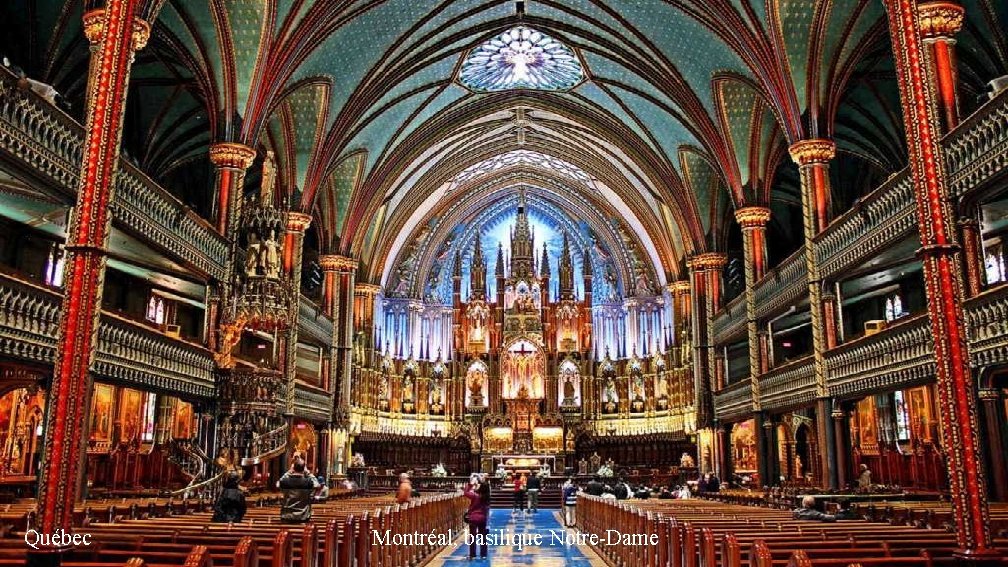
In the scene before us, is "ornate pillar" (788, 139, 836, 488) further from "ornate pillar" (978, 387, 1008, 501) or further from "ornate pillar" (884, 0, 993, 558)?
"ornate pillar" (884, 0, 993, 558)

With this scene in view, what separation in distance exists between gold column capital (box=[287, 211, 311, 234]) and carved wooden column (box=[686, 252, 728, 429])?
14.3m

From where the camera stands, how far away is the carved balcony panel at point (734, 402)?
23.4 metres

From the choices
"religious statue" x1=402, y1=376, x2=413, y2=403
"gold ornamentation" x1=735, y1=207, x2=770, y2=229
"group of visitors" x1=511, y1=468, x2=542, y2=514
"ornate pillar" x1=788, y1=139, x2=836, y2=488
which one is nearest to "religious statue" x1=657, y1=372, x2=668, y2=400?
"group of visitors" x1=511, y1=468, x2=542, y2=514

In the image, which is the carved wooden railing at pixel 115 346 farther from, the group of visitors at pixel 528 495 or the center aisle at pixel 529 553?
the group of visitors at pixel 528 495

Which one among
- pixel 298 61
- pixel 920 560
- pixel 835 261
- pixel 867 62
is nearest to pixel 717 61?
pixel 867 62

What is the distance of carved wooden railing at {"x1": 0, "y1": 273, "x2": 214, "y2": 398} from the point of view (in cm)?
1126

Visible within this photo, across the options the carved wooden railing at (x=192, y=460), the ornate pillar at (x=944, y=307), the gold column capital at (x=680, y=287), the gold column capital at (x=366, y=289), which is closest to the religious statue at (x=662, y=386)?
the gold column capital at (x=680, y=287)

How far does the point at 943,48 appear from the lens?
44.4ft

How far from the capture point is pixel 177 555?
5.92 metres

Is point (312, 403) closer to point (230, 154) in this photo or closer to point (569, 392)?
point (230, 154)

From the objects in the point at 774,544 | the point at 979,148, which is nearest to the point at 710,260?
the point at 979,148

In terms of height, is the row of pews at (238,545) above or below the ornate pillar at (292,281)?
below

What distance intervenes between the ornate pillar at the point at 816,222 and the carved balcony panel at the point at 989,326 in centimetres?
519

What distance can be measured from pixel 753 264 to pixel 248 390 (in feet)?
49.2
